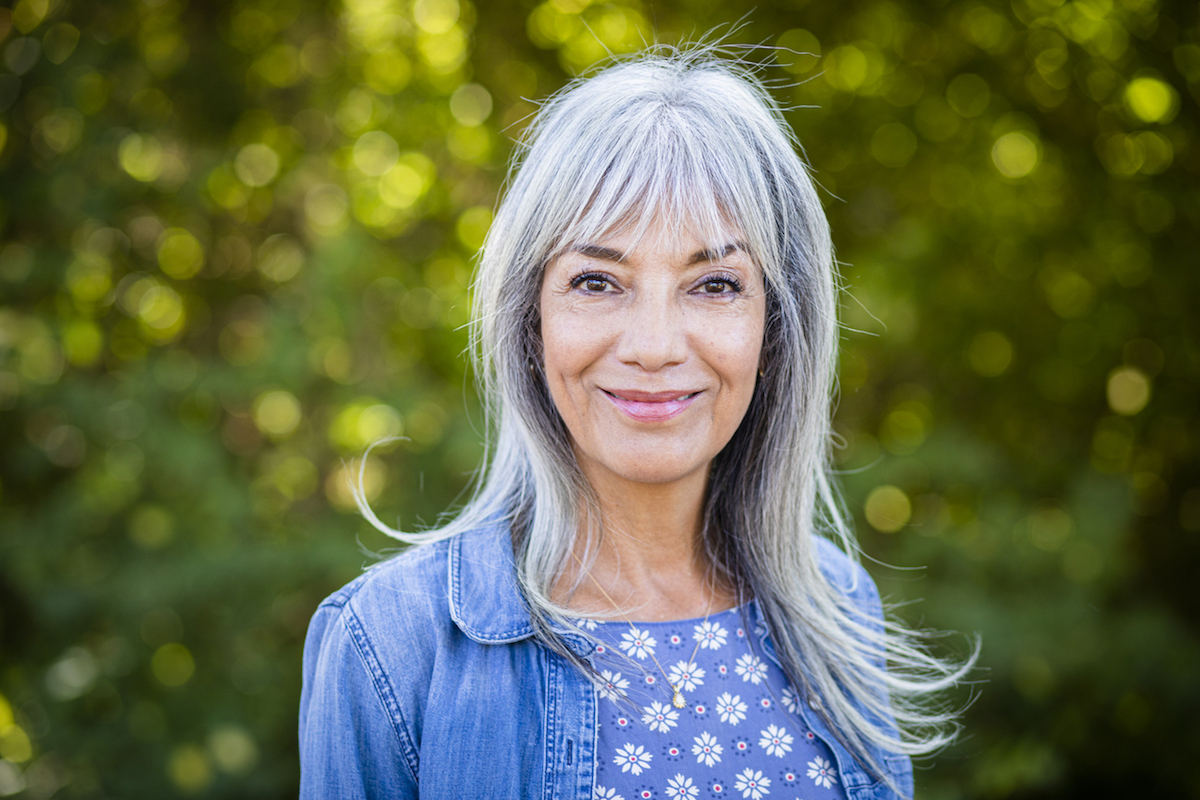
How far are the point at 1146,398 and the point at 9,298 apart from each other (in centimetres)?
492

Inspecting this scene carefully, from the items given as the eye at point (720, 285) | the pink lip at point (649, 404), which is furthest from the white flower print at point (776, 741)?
the eye at point (720, 285)

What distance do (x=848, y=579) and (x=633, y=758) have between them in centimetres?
72

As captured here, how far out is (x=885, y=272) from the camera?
3.76m

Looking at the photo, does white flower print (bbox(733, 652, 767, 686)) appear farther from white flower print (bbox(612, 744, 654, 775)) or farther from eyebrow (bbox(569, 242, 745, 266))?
eyebrow (bbox(569, 242, 745, 266))

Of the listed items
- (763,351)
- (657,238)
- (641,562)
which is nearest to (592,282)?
(657,238)

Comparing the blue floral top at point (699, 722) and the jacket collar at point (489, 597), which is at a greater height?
the jacket collar at point (489, 597)

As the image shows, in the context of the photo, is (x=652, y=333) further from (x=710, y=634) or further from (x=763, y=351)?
(x=710, y=634)

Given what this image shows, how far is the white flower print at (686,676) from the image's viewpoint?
1.52 metres

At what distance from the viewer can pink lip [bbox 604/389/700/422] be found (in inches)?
58.3

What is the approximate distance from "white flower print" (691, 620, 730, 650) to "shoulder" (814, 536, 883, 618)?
34 centimetres

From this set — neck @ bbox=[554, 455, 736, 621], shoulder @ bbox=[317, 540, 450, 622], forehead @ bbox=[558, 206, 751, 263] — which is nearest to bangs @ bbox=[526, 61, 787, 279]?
forehead @ bbox=[558, 206, 751, 263]

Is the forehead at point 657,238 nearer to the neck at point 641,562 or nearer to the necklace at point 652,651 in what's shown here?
the neck at point 641,562

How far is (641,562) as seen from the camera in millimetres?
1670

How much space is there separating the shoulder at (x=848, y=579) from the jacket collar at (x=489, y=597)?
0.65 m
